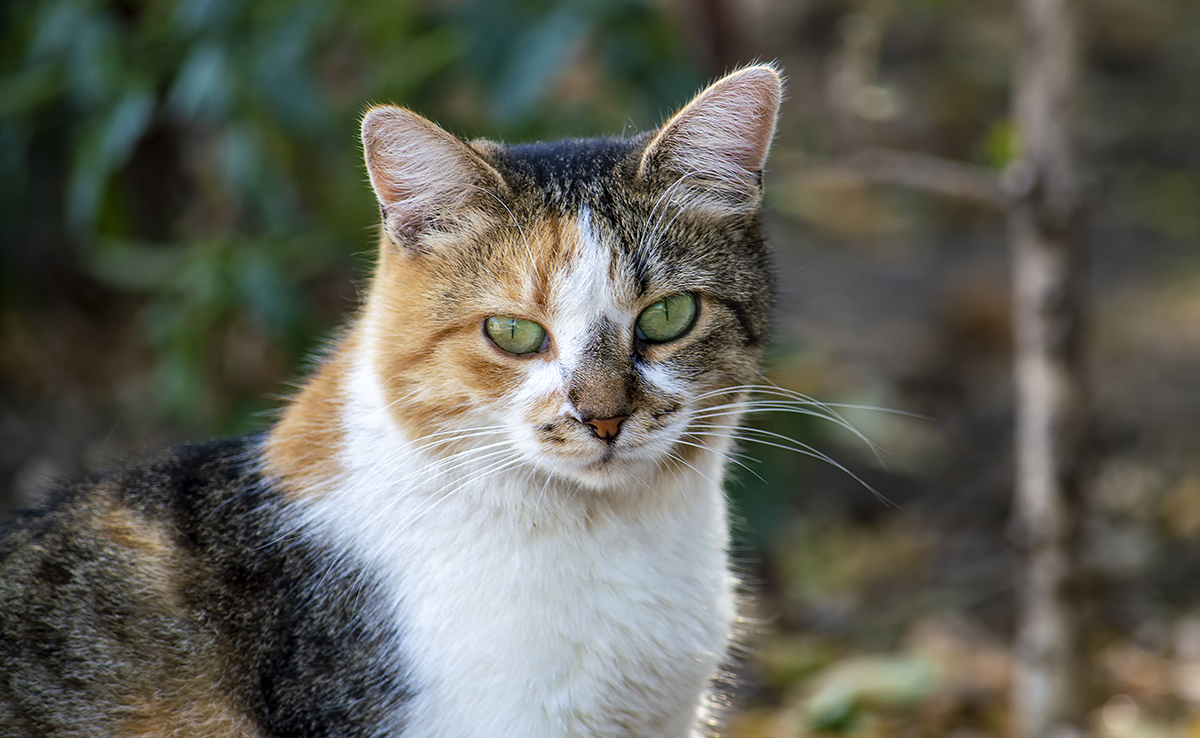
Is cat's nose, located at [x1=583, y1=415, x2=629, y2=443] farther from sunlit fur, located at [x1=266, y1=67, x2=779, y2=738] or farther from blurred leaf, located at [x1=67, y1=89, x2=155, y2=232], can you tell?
blurred leaf, located at [x1=67, y1=89, x2=155, y2=232]

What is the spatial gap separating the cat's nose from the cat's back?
0.56m

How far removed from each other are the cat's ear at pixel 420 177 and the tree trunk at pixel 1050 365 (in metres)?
1.50

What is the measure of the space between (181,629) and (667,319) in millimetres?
1124

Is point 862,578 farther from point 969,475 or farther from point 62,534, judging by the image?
point 62,534

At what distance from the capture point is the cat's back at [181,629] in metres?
2.14

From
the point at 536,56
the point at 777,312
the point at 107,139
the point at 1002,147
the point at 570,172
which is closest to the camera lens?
the point at 570,172

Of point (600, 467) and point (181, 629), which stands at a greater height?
point (600, 467)

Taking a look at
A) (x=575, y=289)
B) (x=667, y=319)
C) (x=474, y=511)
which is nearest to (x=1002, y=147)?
(x=667, y=319)

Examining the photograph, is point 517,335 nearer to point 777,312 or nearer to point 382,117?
point 382,117

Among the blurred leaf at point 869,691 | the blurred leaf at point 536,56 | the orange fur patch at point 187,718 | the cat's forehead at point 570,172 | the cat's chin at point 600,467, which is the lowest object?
the blurred leaf at point 869,691

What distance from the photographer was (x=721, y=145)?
2.34m

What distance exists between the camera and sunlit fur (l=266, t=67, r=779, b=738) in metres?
2.13

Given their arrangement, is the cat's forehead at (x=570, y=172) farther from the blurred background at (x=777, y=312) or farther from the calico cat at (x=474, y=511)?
the blurred background at (x=777, y=312)

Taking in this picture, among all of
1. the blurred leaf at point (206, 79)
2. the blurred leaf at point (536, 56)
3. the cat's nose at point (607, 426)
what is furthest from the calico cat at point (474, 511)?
the blurred leaf at point (206, 79)
